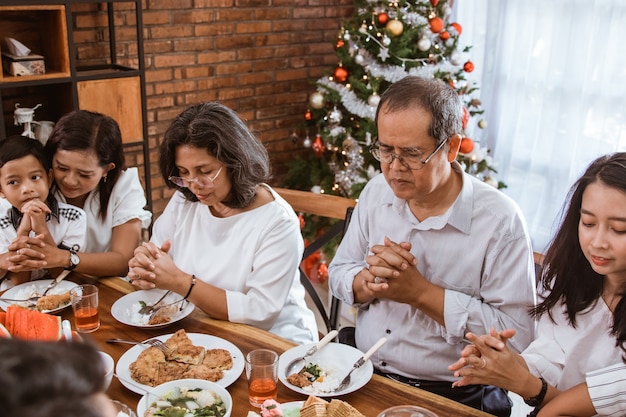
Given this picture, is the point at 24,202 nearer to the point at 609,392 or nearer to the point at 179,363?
the point at 179,363

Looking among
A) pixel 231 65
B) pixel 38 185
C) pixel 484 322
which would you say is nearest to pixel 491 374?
pixel 484 322

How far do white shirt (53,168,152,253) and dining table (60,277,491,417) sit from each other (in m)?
0.25

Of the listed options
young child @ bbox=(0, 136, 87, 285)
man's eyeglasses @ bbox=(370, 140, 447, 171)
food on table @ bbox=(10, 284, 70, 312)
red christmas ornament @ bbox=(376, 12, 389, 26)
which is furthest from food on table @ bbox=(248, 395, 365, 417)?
red christmas ornament @ bbox=(376, 12, 389, 26)

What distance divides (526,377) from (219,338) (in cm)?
77

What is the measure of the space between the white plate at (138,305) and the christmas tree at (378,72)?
2045mm

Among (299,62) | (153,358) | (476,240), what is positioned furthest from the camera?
(299,62)

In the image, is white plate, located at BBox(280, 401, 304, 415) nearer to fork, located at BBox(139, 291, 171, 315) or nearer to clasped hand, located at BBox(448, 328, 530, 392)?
clasped hand, located at BBox(448, 328, 530, 392)

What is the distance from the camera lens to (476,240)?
1837mm

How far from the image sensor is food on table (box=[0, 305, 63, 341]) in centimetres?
151

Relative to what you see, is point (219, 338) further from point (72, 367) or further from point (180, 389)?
point (72, 367)

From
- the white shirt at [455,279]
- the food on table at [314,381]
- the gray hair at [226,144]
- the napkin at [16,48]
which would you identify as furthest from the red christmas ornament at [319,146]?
the food on table at [314,381]

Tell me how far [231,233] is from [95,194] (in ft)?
1.99

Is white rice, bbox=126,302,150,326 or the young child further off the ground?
the young child

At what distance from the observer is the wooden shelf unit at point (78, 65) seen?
125 inches
